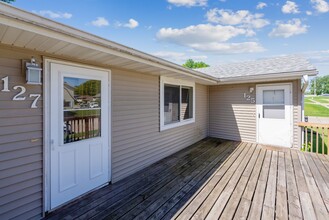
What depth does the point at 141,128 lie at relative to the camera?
4086mm

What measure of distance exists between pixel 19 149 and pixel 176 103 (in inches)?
158

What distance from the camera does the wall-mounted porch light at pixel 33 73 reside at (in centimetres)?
218

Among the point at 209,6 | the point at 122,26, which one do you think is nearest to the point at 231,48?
the point at 209,6

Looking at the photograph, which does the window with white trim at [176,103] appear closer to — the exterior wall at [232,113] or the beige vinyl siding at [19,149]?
the exterior wall at [232,113]

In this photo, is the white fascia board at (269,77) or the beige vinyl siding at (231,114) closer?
the white fascia board at (269,77)

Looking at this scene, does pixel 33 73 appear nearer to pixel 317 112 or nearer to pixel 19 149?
pixel 19 149

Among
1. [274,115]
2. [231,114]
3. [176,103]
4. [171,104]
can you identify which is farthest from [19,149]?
[274,115]

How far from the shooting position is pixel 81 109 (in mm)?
2859

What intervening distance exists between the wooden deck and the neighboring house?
14.3 inches

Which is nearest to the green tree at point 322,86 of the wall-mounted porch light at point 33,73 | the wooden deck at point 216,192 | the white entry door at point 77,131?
the wooden deck at point 216,192

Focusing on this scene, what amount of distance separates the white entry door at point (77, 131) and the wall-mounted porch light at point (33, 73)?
0.18 m

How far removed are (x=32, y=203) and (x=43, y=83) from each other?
61.2 inches

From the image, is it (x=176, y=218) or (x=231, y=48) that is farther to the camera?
(x=231, y=48)

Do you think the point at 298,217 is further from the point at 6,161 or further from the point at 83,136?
the point at 6,161
